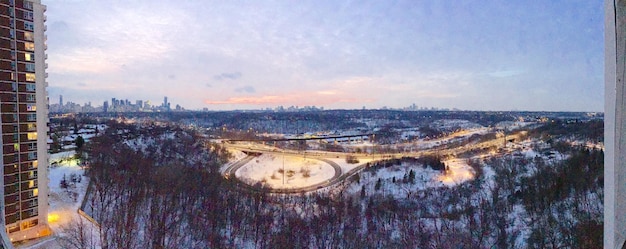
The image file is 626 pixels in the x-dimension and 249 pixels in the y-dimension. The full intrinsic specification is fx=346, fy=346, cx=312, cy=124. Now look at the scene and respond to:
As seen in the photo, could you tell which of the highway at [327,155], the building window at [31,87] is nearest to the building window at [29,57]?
the building window at [31,87]

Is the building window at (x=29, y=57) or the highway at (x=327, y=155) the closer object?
the building window at (x=29, y=57)

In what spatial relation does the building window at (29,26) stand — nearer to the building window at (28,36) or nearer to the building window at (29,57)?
the building window at (28,36)

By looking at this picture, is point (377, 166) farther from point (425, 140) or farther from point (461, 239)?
point (425, 140)

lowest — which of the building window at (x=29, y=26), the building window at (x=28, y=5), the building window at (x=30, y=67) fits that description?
the building window at (x=30, y=67)

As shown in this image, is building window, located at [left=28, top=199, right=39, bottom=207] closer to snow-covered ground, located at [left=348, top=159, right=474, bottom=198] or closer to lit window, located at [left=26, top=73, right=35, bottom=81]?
lit window, located at [left=26, top=73, right=35, bottom=81]

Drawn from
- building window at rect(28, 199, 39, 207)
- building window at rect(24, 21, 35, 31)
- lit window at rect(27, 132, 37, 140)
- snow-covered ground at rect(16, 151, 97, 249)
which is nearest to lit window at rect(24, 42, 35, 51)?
building window at rect(24, 21, 35, 31)

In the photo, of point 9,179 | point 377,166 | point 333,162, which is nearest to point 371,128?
point 333,162

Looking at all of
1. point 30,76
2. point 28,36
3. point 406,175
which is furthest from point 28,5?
point 406,175
